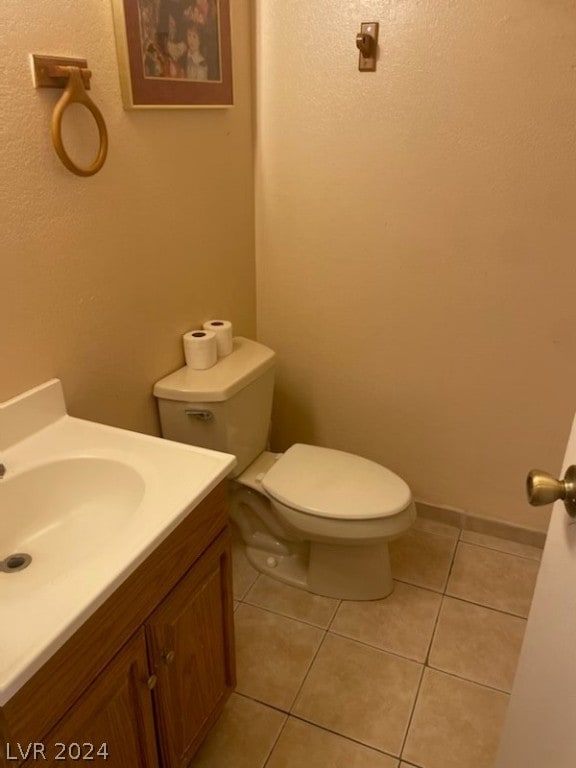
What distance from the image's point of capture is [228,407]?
167 centimetres

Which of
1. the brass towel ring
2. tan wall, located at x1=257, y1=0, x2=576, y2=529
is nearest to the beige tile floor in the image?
tan wall, located at x1=257, y1=0, x2=576, y2=529

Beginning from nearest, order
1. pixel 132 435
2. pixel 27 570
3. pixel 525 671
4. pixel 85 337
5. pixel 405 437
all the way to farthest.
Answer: pixel 525 671
pixel 27 570
pixel 132 435
pixel 85 337
pixel 405 437

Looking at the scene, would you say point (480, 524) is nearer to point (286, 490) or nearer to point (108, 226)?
point (286, 490)

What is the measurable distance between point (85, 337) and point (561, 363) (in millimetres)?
1430

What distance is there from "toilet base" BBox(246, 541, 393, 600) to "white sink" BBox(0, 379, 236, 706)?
32.1 inches

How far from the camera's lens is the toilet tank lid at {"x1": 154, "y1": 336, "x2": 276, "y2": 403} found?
1.63 metres

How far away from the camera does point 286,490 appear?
5.72ft

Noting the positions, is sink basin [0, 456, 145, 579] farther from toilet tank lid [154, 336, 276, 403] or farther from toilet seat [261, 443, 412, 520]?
toilet seat [261, 443, 412, 520]

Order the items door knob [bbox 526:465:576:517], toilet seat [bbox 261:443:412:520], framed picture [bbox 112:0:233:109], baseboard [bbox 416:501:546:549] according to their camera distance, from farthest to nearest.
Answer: baseboard [bbox 416:501:546:549], toilet seat [bbox 261:443:412:520], framed picture [bbox 112:0:233:109], door knob [bbox 526:465:576:517]

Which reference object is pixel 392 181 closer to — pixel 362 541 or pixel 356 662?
pixel 362 541

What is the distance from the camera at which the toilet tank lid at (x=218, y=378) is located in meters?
1.63

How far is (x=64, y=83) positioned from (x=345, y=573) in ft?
5.11

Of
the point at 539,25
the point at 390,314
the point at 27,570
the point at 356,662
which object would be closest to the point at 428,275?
the point at 390,314

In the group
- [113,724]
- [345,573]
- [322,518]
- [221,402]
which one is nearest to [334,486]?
[322,518]
